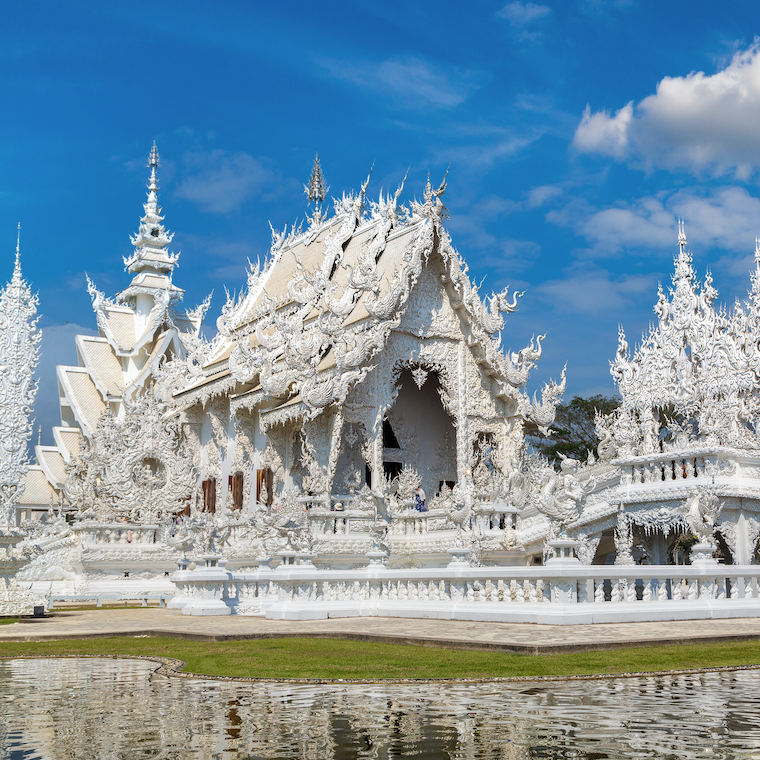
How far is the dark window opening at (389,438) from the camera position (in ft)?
69.9

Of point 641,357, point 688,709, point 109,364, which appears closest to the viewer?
point 688,709

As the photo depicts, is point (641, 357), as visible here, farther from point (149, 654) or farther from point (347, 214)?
point (149, 654)

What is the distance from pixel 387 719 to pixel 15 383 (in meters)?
24.8

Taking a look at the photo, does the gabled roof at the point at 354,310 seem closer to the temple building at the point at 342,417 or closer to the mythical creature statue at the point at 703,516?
the temple building at the point at 342,417

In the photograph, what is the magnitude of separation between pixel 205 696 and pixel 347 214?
19.2 metres

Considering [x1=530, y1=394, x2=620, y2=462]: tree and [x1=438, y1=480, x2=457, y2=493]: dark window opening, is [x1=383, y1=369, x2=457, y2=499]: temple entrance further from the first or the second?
[x1=530, y1=394, x2=620, y2=462]: tree

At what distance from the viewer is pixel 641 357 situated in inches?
1037

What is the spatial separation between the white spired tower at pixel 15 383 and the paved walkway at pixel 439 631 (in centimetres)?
1421

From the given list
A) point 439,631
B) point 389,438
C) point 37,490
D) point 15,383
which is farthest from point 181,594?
point 37,490

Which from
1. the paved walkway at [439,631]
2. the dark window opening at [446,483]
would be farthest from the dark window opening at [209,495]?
the paved walkway at [439,631]

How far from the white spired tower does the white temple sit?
1802 mm

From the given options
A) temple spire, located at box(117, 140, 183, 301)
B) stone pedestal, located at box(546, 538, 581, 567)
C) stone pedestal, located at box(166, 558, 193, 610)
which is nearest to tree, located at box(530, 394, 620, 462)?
temple spire, located at box(117, 140, 183, 301)

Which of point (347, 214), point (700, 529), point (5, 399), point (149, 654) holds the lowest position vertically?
point (149, 654)

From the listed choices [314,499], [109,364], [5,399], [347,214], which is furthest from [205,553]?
[109,364]
